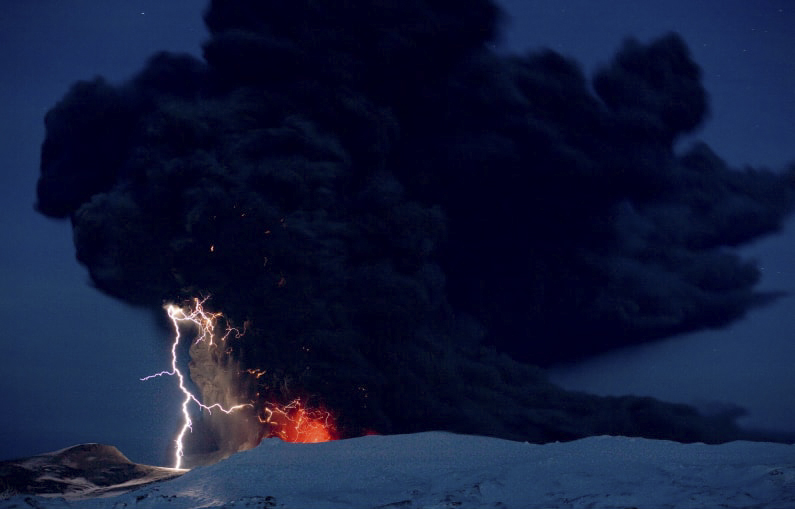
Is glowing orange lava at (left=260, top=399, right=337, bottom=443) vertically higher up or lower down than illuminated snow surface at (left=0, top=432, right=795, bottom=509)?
higher up

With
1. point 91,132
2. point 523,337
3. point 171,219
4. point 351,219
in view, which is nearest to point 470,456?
point 351,219

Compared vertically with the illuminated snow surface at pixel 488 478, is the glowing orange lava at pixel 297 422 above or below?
above

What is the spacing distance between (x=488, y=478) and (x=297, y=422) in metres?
11.4

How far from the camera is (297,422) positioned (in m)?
20.6

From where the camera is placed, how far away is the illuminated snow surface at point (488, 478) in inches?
335

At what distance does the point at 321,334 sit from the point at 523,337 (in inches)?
396

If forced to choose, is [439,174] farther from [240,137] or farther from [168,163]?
[168,163]

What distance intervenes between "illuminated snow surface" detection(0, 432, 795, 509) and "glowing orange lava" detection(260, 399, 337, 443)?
24.4 ft

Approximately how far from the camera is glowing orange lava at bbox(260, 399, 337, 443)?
20.6 metres

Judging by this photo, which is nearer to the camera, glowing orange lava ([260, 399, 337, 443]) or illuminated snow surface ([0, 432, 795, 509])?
illuminated snow surface ([0, 432, 795, 509])

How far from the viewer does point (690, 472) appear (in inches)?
369

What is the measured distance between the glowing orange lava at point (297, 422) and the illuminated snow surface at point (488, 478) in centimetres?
743

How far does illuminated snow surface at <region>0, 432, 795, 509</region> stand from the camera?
27.9ft

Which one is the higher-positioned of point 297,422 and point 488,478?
point 297,422
